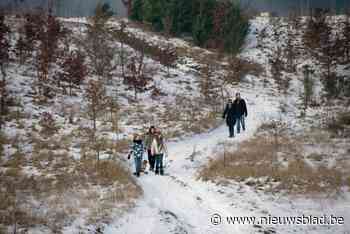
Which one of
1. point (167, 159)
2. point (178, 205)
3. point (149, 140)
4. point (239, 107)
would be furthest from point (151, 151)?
point (239, 107)

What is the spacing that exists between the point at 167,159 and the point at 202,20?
80.4 feet

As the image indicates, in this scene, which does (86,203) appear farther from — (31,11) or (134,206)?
(31,11)

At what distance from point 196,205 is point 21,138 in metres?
9.04

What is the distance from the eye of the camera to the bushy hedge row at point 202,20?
36.2 m

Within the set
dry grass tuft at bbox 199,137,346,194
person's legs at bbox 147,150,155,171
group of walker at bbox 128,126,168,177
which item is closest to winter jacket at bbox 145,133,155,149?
group of walker at bbox 128,126,168,177

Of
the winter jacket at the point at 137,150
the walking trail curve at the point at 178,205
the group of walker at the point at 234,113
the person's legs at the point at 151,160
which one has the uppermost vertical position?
the group of walker at the point at 234,113

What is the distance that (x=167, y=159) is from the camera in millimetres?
15852

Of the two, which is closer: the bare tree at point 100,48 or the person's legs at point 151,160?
the person's legs at point 151,160

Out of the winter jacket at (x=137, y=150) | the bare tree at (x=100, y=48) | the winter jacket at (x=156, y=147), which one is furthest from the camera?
the bare tree at (x=100, y=48)

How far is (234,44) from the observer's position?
37312 millimetres

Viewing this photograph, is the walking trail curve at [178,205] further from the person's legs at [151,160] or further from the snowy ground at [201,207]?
the person's legs at [151,160]

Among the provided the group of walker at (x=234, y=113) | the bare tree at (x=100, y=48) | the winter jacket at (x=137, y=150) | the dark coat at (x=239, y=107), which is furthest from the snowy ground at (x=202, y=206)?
the bare tree at (x=100, y=48)

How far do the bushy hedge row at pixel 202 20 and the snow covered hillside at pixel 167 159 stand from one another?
765 cm

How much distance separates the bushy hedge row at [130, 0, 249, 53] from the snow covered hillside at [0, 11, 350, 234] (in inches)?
301
